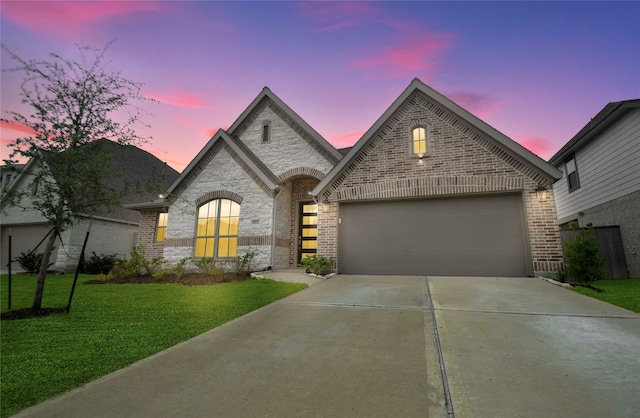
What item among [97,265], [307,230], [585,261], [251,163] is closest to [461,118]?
[585,261]

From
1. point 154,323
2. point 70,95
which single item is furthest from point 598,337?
point 70,95

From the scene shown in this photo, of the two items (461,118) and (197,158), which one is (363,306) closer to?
(461,118)

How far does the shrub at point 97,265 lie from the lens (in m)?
14.9

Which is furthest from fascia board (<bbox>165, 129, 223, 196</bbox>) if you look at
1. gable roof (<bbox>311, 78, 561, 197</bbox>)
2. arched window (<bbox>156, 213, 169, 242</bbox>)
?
gable roof (<bbox>311, 78, 561, 197</bbox>)

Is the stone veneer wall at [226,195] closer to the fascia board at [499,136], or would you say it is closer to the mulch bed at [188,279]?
the mulch bed at [188,279]

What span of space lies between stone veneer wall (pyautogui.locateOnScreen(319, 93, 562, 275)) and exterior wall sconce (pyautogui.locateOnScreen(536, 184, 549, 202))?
8cm

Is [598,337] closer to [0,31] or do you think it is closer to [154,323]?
[154,323]

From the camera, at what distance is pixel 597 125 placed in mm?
10773

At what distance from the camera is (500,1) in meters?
9.44

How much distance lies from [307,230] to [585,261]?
30.3ft

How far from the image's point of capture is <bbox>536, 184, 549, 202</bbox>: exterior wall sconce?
8.43 metres

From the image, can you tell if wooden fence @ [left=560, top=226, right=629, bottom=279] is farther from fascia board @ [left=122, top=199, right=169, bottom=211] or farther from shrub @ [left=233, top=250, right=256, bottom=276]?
fascia board @ [left=122, top=199, right=169, bottom=211]

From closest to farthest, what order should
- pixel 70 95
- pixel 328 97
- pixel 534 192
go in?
1. pixel 70 95
2. pixel 534 192
3. pixel 328 97

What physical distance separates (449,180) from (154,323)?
8810 millimetres
